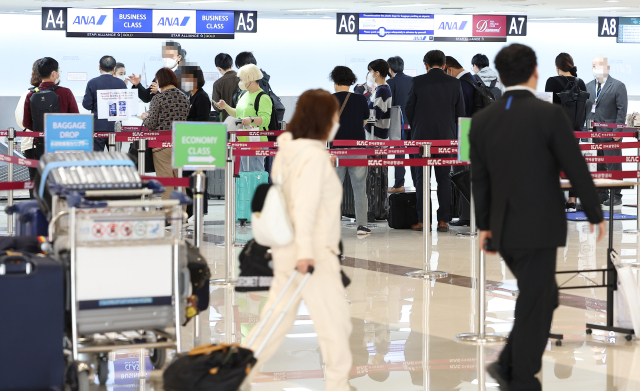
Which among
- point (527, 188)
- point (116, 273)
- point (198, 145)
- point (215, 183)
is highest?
point (198, 145)

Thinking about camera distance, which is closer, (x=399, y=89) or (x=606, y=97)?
(x=399, y=89)

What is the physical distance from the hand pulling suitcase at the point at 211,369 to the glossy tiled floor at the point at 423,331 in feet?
2.46

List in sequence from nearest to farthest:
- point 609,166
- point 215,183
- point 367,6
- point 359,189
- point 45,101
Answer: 1. point 45,101
2. point 359,189
3. point 609,166
4. point 215,183
5. point 367,6

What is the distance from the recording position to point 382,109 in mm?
9375

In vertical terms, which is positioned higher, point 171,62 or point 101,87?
point 171,62

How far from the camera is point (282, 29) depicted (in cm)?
1502

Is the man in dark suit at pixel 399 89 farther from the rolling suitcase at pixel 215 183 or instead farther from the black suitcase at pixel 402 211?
the rolling suitcase at pixel 215 183

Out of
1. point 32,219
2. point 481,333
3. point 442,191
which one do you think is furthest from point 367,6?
point 32,219

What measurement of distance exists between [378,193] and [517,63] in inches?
261

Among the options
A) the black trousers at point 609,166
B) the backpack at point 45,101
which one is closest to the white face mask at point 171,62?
the backpack at point 45,101

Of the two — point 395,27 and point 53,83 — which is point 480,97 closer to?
point 53,83

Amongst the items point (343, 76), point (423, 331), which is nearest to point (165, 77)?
point (343, 76)

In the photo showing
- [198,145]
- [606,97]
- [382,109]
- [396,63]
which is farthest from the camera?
[606,97]

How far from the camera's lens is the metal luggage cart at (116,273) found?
352 cm
